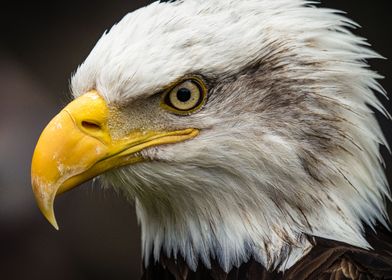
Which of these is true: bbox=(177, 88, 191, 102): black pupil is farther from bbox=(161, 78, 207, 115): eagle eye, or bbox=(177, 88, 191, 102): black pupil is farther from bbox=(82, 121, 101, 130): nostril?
bbox=(82, 121, 101, 130): nostril

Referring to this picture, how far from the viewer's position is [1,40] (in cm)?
761

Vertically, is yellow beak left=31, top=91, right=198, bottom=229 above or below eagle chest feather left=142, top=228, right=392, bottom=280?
above

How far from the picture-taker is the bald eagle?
9.91 feet

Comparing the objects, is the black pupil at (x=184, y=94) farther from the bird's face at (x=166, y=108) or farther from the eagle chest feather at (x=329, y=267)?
the eagle chest feather at (x=329, y=267)

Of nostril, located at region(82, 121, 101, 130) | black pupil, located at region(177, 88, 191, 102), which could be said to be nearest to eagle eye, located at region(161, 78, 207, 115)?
black pupil, located at region(177, 88, 191, 102)

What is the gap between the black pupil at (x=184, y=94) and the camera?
10.1 ft

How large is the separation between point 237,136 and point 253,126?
69mm

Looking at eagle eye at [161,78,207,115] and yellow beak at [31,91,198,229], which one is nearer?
yellow beak at [31,91,198,229]

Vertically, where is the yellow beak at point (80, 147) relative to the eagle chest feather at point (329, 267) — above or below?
above

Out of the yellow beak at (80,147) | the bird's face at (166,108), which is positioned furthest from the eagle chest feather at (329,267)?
the yellow beak at (80,147)

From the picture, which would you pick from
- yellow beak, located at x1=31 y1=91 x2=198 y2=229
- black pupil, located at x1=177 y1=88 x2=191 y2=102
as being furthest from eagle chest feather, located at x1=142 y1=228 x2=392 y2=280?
black pupil, located at x1=177 y1=88 x2=191 y2=102

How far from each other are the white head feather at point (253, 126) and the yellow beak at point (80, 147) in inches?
1.6

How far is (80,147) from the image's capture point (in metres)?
3.01

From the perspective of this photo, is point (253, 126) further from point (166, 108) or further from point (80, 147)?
point (80, 147)
